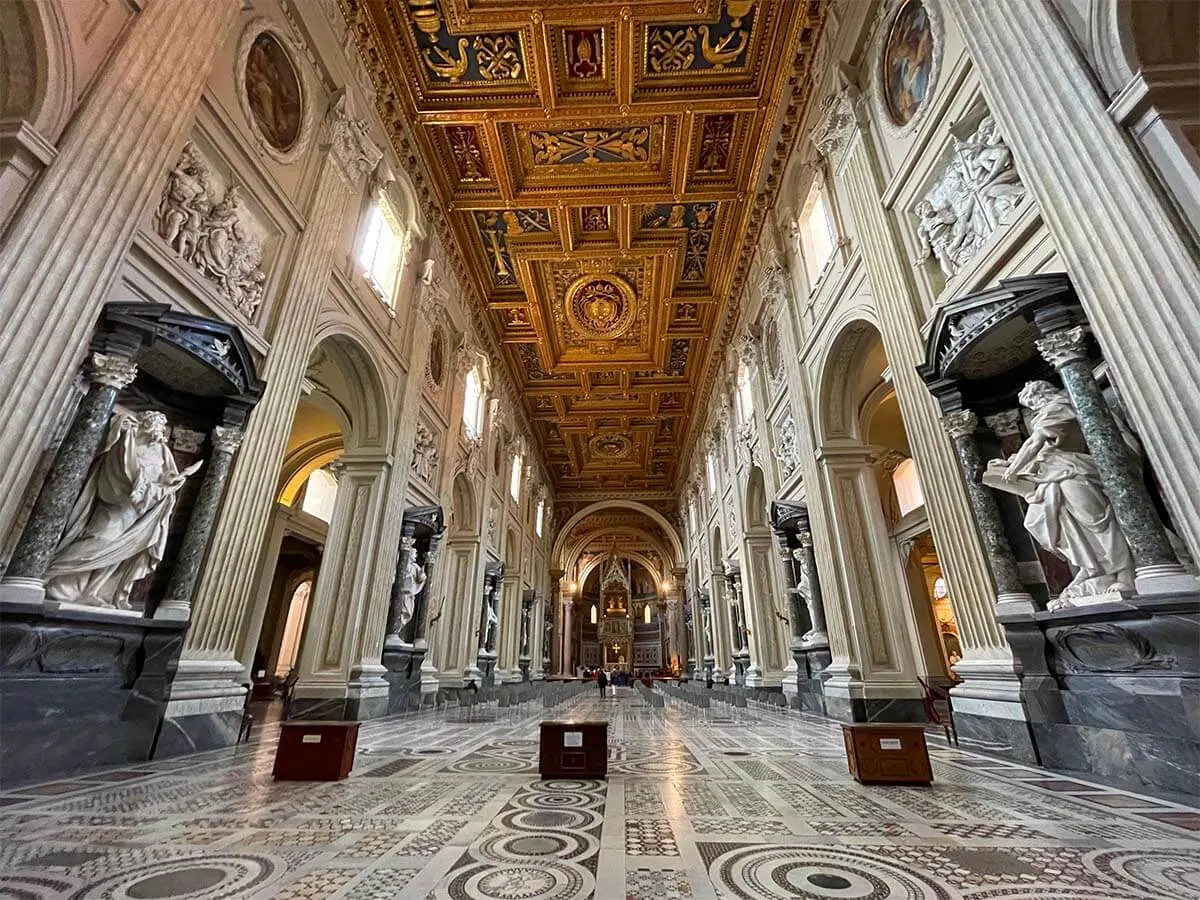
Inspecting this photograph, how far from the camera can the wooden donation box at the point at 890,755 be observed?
3285mm

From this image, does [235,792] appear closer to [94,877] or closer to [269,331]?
[94,877]

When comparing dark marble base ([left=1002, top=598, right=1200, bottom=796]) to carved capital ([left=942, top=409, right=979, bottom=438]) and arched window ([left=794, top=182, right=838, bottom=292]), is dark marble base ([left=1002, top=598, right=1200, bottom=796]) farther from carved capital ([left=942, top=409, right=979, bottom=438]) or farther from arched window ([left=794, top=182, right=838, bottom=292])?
arched window ([left=794, top=182, right=838, bottom=292])

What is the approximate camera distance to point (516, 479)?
60.4ft

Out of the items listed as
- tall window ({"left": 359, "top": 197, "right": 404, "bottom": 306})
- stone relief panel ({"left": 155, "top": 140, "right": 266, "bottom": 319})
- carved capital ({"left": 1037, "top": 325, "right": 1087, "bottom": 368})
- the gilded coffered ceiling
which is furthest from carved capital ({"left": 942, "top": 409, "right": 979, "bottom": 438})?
tall window ({"left": 359, "top": 197, "right": 404, "bottom": 306})

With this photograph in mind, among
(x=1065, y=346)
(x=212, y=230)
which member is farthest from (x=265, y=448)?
(x=1065, y=346)

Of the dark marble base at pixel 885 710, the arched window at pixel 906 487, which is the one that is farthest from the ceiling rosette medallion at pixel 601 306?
the dark marble base at pixel 885 710

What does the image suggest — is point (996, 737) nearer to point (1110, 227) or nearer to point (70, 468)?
point (1110, 227)

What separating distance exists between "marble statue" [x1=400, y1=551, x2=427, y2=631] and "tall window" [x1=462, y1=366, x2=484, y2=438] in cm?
428

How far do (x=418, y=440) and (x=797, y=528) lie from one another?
22.6 feet

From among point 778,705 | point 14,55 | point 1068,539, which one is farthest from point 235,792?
point 778,705

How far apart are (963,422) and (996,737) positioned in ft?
8.35

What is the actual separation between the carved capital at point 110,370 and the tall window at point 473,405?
338 inches

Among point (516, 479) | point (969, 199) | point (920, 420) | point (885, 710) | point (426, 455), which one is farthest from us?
point (516, 479)

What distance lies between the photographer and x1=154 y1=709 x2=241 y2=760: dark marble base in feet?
13.6
